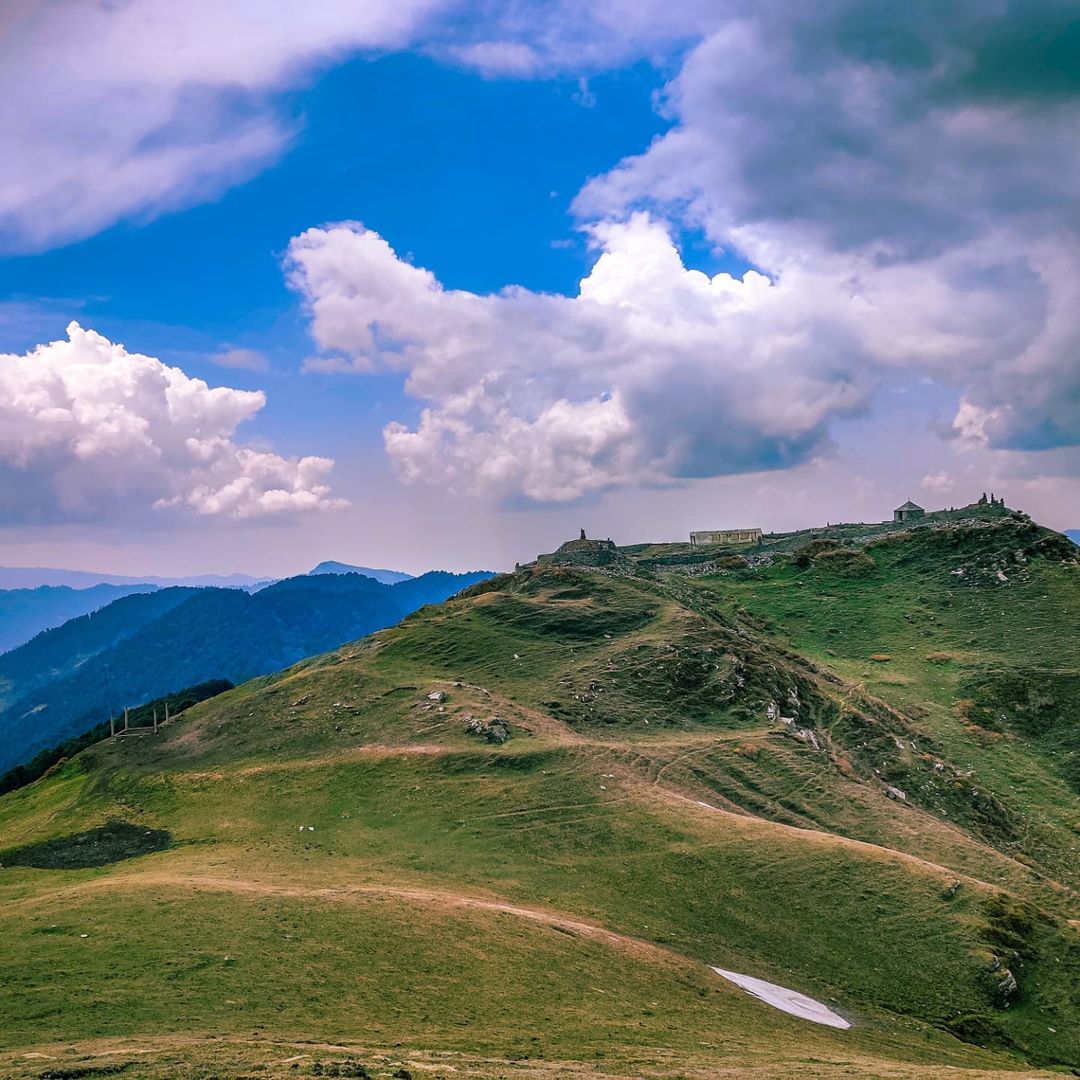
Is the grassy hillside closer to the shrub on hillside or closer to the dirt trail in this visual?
the dirt trail

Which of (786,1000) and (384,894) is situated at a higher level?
(384,894)

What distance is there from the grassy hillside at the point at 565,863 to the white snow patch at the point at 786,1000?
922mm

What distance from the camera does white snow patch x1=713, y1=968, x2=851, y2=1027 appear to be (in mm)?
39531

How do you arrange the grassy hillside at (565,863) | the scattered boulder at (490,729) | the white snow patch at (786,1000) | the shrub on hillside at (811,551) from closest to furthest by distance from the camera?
the grassy hillside at (565,863) < the white snow patch at (786,1000) < the scattered boulder at (490,729) < the shrub on hillside at (811,551)

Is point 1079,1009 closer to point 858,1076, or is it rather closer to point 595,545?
point 858,1076

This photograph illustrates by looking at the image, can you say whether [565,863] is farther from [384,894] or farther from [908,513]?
[908,513]

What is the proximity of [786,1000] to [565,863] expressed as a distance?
1635 centimetres

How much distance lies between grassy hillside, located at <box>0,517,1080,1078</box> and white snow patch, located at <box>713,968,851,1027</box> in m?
0.92

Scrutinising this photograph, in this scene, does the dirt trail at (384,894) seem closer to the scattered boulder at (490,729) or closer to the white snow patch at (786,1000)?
the white snow patch at (786,1000)

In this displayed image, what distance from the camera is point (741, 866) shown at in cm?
5306

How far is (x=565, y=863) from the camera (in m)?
53.2

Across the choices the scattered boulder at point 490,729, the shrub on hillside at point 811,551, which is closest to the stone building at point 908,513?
the shrub on hillside at point 811,551

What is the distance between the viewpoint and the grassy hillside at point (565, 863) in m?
31.3

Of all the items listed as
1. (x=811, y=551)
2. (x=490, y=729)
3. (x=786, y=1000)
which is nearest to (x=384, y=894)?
(x=786, y=1000)
